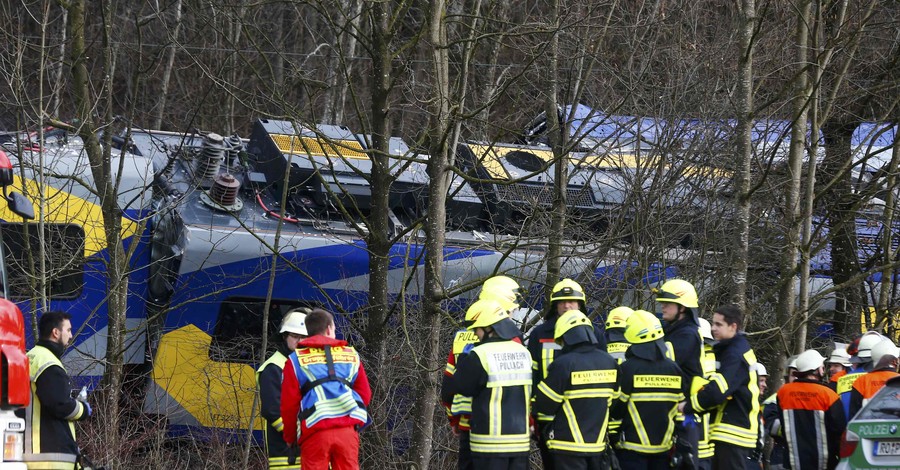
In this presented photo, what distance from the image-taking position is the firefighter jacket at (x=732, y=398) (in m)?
7.46

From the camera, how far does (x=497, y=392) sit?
6637mm

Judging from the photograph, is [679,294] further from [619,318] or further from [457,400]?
[457,400]

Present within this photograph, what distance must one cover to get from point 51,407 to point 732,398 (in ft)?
15.8

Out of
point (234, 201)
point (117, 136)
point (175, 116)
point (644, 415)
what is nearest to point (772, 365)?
point (644, 415)

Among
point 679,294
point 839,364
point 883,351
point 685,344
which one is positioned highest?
point 679,294

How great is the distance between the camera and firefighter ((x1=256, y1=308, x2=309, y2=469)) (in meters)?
7.09

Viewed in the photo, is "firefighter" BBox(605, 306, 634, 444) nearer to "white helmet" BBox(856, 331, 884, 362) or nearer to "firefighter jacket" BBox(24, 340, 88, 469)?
"white helmet" BBox(856, 331, 884, 362)

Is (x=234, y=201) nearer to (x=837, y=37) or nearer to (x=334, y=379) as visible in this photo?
(x=334, y=379)

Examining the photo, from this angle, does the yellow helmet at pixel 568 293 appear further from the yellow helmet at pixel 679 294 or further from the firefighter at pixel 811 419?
the firefighter at pixel 811 419

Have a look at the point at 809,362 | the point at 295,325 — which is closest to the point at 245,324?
the point at 295,325

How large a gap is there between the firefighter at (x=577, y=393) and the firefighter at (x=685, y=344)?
68 cm

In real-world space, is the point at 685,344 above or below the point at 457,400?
above

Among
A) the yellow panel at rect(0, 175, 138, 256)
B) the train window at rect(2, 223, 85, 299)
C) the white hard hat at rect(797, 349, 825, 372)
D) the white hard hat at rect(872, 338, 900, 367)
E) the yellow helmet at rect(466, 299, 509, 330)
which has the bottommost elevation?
the white hard hat at rect(797, 349, 825, 372)

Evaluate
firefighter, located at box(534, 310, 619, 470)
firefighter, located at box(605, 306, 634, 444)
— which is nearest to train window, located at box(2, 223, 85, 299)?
firefighter, located at box(605, 306, 634, 444)
